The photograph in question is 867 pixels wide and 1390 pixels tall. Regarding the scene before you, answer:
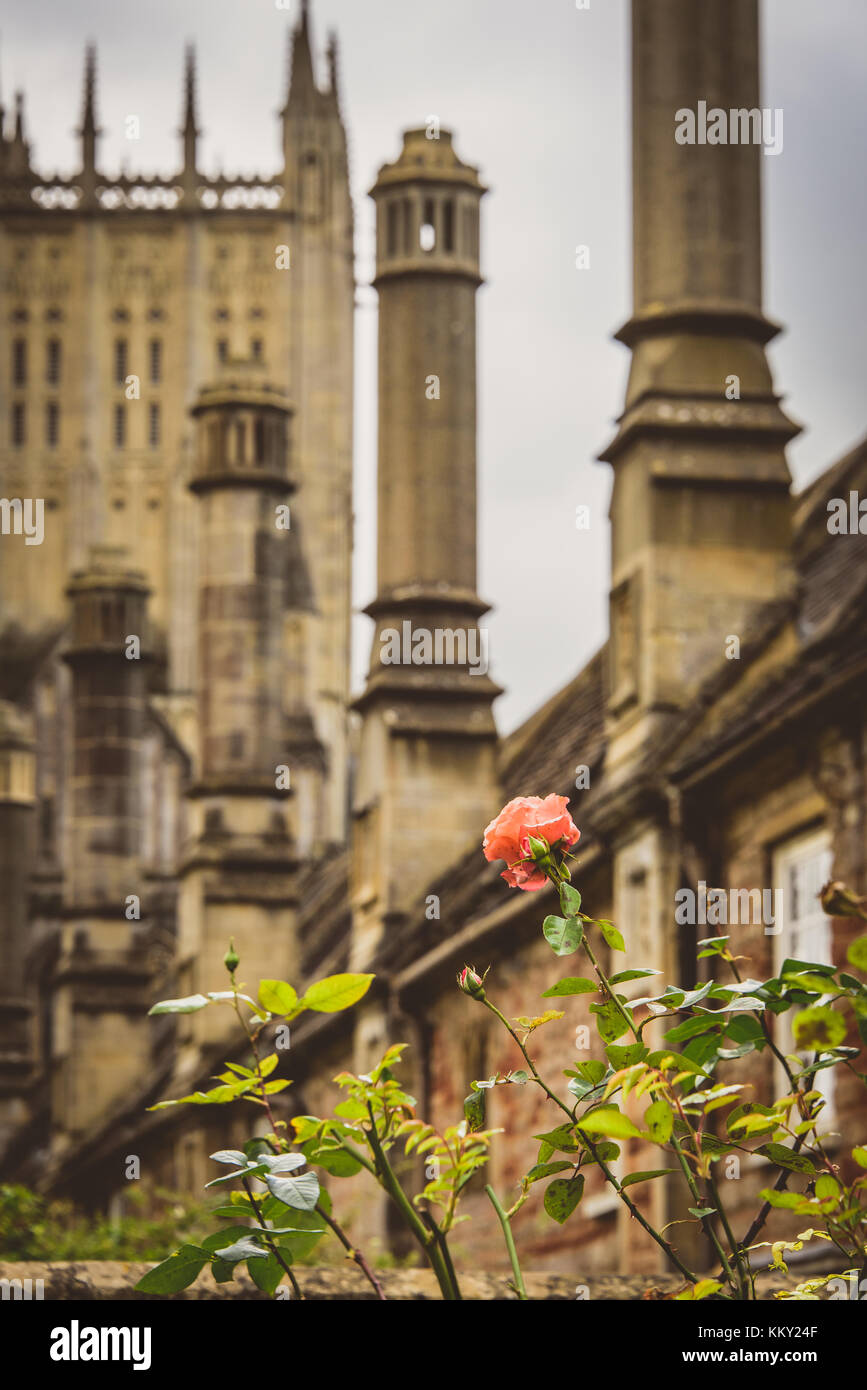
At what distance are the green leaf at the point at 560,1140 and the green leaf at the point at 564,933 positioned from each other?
221 mm

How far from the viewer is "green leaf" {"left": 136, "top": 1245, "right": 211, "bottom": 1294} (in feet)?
10.2

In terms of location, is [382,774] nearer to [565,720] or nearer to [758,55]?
[565,720]

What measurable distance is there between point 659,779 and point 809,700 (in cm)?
248

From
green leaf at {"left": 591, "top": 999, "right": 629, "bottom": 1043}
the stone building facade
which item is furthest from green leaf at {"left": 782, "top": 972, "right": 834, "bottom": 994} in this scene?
the stone building facade

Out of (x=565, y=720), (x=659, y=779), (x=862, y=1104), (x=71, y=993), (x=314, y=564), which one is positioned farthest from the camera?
(x=314, y=564)

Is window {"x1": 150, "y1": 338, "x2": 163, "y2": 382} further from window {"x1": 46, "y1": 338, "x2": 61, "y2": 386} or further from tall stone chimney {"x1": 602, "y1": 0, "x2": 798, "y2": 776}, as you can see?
tall stone chimney {"x1": 602, "y1": 0, "x2": 798, "y2": 776}

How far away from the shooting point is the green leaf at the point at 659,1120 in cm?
291

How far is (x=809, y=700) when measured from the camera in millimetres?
11758

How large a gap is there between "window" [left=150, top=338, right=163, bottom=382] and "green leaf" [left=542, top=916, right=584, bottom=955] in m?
90.1

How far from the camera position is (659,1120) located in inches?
115

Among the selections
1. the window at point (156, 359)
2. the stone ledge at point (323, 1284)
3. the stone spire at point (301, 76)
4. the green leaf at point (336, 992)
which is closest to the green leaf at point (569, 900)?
the green leaf at point (336, 992)
